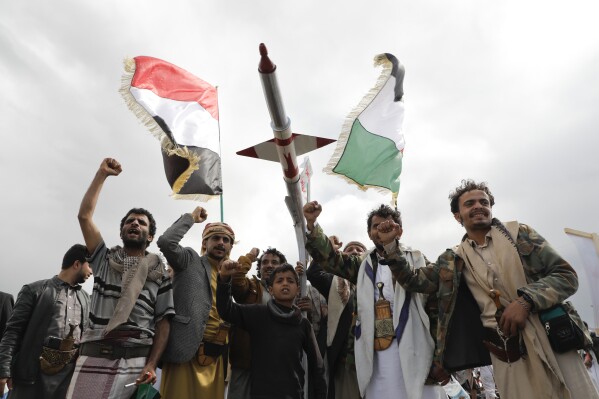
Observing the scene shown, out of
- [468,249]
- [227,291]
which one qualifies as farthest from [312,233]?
[468,249]

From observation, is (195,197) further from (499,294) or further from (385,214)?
(499,294)

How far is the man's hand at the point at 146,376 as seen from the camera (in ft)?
10.7

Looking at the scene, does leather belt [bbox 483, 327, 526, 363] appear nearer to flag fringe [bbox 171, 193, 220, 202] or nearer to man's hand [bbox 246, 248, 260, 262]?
man's hand [bbox 246, 248, 260, 262]

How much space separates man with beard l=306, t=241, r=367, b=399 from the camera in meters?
4.16

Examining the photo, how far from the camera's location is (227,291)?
3.64m

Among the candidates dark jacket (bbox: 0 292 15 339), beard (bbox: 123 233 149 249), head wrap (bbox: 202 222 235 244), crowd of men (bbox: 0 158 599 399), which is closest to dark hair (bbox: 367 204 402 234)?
crowd of men (bbox: 0 158 599 399)

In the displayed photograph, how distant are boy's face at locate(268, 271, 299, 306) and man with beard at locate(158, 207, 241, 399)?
0.53 m

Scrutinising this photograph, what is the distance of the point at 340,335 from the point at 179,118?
9.75ft

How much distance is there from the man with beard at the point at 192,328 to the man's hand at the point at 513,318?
2281 millimetres

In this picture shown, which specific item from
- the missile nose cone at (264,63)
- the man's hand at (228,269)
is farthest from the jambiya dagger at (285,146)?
the man's hand at (228,269)

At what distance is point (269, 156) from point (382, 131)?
1.47m

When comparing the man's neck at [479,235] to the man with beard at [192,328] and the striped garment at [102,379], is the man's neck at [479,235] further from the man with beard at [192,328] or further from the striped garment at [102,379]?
the striped garment at [102,379]

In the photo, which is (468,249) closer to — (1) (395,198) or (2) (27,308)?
(1) (395,198)

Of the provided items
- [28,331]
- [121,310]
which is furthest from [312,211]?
[28,331]
